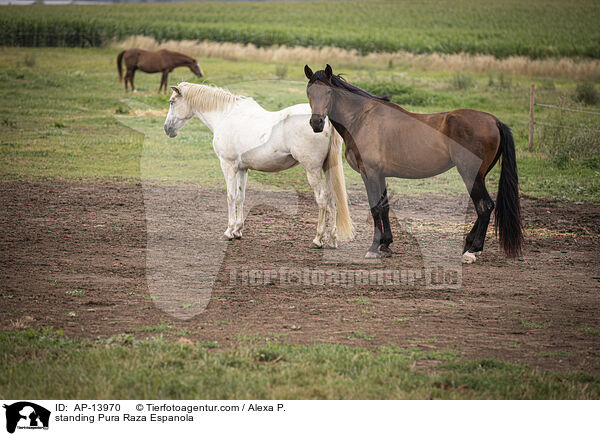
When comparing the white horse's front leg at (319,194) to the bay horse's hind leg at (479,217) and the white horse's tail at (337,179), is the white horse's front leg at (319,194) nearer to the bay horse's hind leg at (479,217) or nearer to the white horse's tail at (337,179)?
the white horse's tail at (337,179)

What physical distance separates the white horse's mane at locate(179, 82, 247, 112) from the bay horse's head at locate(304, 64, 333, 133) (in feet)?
5.03

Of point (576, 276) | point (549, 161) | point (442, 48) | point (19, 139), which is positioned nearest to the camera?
point (576, 276)

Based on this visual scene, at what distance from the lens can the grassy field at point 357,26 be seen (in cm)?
3769

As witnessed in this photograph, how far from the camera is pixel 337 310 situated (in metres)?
5.61

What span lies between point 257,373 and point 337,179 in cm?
378

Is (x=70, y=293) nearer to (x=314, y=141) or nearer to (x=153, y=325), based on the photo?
(x=153, y=325)

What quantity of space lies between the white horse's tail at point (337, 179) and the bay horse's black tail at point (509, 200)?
1814 millimetres

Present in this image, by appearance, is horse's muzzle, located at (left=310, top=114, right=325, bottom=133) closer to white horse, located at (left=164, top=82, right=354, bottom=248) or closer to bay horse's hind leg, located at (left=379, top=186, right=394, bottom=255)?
white horse, located at (left=164, top=82, right=354, bottom=248)

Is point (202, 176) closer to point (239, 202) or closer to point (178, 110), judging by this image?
point (178, 110)

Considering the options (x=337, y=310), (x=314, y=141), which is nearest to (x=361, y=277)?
(x=337, y=310)

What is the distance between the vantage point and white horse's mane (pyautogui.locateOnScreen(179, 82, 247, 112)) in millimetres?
8172

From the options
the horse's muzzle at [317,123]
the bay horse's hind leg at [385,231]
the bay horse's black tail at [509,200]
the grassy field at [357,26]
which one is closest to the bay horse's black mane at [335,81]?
the horse's muzzle at [317,123]

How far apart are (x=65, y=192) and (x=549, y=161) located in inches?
371
